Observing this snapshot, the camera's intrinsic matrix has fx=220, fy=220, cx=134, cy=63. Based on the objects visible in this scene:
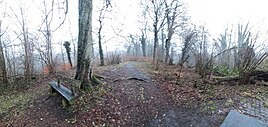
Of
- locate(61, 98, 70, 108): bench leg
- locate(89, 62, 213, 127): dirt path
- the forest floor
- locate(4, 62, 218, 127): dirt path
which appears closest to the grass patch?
the forest floor

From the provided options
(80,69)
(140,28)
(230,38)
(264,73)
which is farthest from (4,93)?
(140,28)

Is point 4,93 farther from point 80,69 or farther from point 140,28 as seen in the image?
point 140,28

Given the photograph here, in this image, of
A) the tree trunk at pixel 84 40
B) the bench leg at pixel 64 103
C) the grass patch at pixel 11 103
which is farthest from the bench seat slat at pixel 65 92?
the grass patch at pixel 11 103

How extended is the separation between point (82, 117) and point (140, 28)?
22.7m

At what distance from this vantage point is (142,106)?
6.07m

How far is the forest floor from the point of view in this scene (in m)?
5.31

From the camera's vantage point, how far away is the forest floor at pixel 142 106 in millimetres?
5312

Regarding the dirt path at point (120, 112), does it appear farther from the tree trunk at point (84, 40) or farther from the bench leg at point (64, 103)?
the tree trunk at point (84, 40)

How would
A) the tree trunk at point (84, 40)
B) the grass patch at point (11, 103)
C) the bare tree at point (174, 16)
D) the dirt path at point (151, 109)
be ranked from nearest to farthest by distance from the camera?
the dirt path at point (151, 109)
the tree trunk at point (84, 40)
the grass patch at point (11, 103)
the bare tree at point (174, 16)

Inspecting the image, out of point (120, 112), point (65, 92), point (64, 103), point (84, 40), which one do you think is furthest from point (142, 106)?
point (84, 40)

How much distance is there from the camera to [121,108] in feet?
19.5

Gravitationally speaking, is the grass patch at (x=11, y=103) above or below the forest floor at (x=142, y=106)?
below

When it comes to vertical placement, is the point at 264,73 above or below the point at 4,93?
above

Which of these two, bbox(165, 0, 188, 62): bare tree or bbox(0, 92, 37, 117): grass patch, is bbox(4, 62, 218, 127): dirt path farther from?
bbox(165, 0, 188, 62): bare tree
